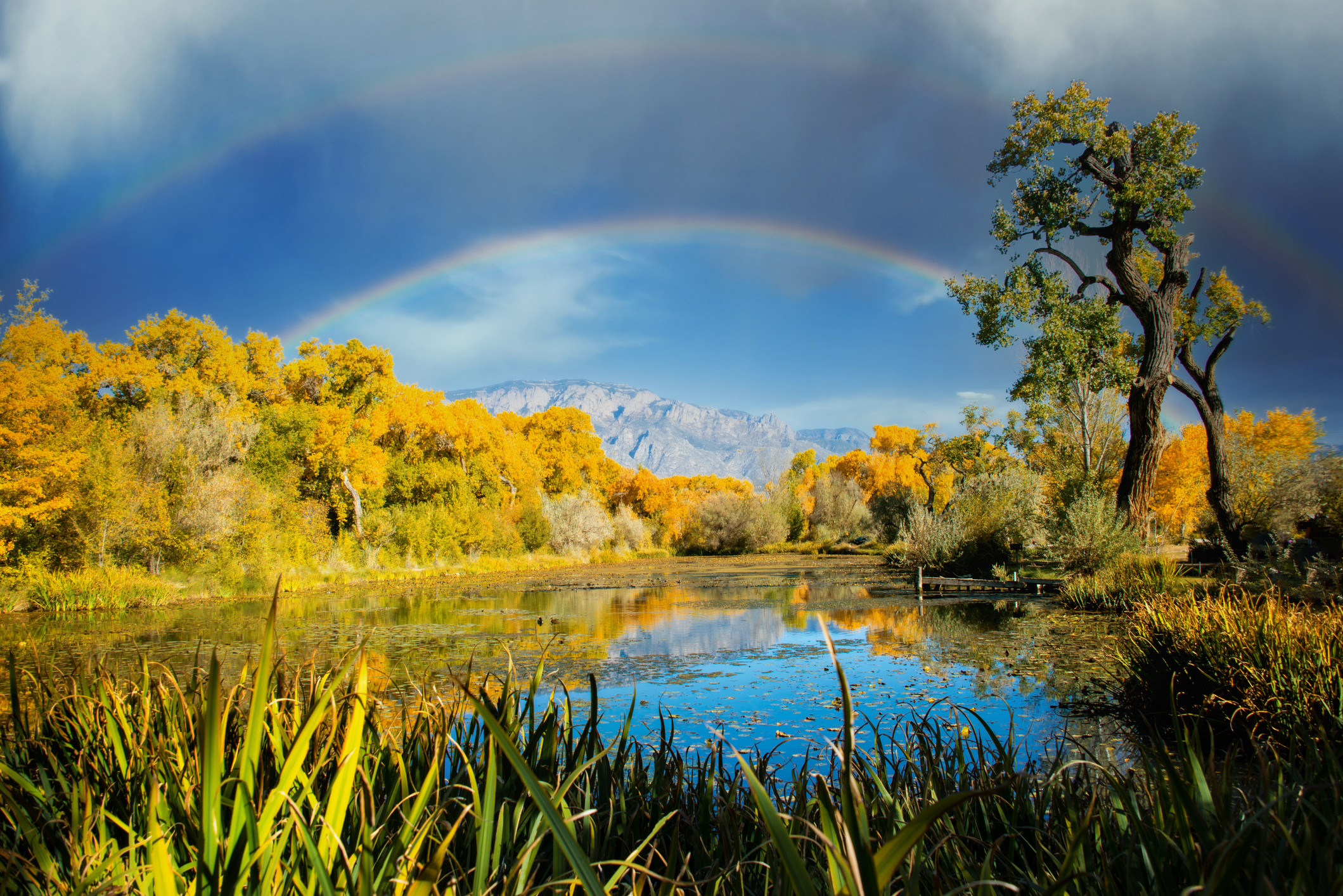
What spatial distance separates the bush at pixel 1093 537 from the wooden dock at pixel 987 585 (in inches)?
35.6

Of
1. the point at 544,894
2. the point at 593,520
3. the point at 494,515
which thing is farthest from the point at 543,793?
the point at 593,520

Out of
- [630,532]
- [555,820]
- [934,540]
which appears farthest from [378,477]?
[555,820]

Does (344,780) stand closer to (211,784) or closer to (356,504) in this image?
(211,784)

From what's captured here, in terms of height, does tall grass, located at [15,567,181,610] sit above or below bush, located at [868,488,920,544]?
below

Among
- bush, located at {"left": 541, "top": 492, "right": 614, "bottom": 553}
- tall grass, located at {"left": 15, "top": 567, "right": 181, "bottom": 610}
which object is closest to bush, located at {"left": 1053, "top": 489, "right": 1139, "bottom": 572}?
tall grass, located at {"left": 15, "top": 567, "right": 181, "bottom": 610}

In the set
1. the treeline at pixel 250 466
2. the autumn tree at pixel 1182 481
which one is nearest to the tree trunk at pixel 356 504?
the treeline at pixel 250 466

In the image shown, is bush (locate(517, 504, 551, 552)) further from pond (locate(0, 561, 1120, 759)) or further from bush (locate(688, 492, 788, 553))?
pond (locate(0, 561, 1120, 759))

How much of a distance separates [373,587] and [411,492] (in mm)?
11120

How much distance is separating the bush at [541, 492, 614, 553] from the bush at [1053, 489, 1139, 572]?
83.3ft

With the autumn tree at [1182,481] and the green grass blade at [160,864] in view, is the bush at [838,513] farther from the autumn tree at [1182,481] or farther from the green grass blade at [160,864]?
the green grass blade at [160,864]

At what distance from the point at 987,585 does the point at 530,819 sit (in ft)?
56.7

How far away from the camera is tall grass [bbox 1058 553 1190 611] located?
36.0ft

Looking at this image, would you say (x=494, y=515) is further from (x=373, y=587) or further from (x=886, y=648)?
(x=886, y=648)

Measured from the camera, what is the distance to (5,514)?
46.2ft
